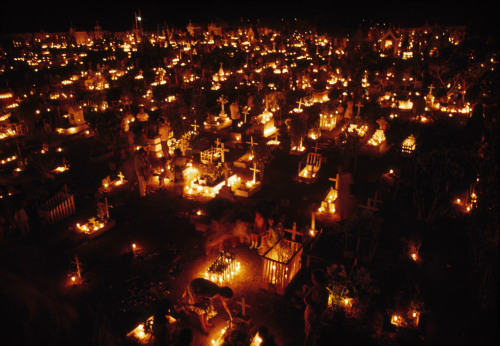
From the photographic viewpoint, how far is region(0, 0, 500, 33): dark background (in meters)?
66.7

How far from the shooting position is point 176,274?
9555 mm

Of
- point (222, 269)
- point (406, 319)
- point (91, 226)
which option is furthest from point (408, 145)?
point (91, 226)

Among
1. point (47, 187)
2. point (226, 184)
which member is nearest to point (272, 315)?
point (226, 184)

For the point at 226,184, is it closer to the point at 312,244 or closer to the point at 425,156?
the point at 312,244

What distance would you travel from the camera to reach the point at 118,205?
1311 cm

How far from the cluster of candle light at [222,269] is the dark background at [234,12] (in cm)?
5809

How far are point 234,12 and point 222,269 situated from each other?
91.3 meters

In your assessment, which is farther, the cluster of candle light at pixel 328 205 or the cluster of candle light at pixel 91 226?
the cluster of candle light at pixel 328 205

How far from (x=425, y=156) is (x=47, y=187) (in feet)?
43.1

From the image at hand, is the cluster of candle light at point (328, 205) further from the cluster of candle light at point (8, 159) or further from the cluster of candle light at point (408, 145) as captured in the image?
the cluster of candle light at point (8, 159)

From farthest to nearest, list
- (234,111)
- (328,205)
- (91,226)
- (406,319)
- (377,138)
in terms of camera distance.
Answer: (234,111), (377,138), (328,205), (91,226), (406,319)

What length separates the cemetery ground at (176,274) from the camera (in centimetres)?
763

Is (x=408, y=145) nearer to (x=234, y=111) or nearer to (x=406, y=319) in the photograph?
(x=234, y=111)

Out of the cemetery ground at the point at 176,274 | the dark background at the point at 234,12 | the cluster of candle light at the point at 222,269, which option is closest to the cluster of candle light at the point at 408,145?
the cemetery ground at the point at 176,274
